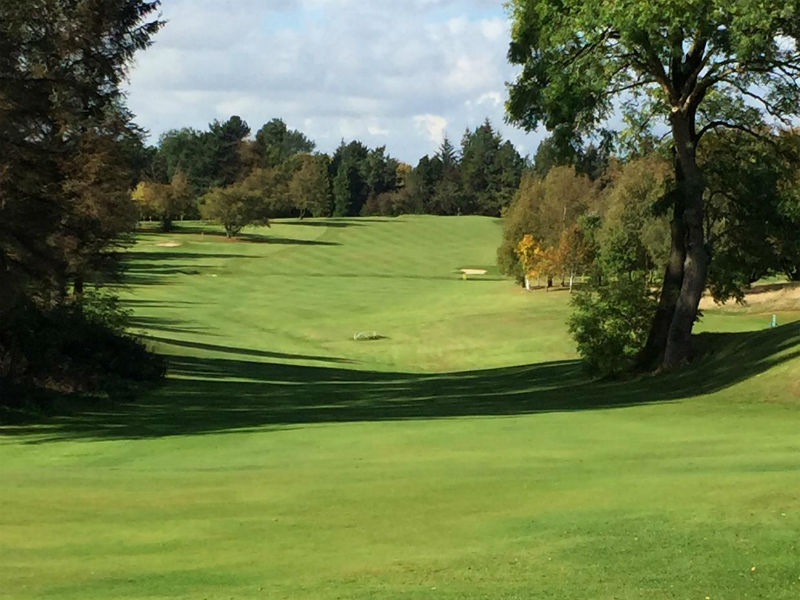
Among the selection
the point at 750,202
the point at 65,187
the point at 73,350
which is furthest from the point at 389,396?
the point at 65,187

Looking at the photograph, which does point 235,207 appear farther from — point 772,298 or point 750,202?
point 750,202

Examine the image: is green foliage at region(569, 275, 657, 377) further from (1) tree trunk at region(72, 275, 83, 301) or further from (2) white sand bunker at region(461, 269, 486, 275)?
(2) white sand bunker at region(461, 269, 486, 275)

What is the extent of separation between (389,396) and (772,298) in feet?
136

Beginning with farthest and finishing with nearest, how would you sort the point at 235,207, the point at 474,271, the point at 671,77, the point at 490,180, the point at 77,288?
the point at 490,180
the point at 235,207
the point at 474,271
the point at 77,288
the point at 671,77

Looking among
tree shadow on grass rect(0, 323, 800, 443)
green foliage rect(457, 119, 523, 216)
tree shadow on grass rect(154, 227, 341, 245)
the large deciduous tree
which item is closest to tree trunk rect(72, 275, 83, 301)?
tree shadow on grass rect(0, 323, 800, 443)

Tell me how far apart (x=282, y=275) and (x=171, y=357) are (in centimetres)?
5670

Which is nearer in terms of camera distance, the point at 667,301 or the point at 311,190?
the point at 667,301

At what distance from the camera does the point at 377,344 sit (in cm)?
6319

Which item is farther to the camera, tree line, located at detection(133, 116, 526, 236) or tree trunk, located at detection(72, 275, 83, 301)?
tree line, located at detection(133, 116, 526, 236)

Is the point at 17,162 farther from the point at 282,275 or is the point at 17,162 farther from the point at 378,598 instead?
the point at 282,275

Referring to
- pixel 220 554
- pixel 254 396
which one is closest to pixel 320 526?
pixel 220 554

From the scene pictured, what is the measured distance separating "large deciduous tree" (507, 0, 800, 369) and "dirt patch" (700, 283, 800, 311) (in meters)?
34.6

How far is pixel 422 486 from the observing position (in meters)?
14.6

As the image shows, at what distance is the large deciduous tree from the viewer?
28.2 metres
